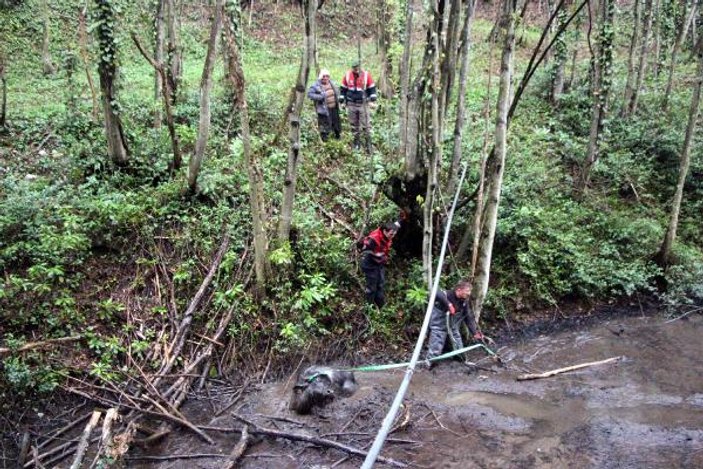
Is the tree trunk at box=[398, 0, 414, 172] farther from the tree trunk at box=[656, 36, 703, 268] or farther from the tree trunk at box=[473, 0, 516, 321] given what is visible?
the tree trunk at box=[656, 36, 703, 268]

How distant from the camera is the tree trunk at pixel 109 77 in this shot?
9258mm

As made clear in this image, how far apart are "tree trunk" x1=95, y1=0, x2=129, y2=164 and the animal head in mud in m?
5.93

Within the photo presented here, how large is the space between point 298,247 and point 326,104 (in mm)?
4652

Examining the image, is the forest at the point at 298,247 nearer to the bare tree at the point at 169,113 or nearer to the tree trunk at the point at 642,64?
the bare tree at the point at 169,113

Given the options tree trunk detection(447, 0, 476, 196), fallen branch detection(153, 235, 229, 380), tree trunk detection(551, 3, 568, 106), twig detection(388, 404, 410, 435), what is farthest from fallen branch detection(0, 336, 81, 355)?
tree trunk detection(551, 3, 568, 106)

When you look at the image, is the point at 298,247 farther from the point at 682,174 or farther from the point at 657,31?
the point at 657,31

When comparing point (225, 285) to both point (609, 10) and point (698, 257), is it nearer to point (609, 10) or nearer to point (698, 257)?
point (698, 257)

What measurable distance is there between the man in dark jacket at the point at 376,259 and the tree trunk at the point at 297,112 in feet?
4.38

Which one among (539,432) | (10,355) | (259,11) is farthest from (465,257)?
(259,11)

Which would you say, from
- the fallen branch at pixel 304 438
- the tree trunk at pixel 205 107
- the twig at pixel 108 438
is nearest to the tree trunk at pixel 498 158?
the fallen branch at pixel 304 438

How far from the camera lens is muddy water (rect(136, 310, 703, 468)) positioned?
234 inches

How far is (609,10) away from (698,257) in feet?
18.6

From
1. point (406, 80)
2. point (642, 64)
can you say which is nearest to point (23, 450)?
point (406, 80)

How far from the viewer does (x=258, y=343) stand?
8.08 meters
